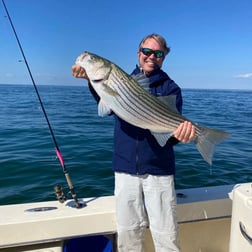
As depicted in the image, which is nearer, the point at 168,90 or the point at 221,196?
the point at 168,90

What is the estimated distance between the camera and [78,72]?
2.56 meters

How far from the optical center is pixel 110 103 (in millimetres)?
2463

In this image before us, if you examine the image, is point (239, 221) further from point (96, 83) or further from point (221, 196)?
point (96, 83)

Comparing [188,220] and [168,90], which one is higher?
[168,90]

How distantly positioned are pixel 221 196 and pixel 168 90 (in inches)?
51.1

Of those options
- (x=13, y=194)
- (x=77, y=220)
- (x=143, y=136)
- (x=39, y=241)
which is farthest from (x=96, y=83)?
(x=13, y=194)

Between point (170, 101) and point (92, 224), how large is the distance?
52.0 inches

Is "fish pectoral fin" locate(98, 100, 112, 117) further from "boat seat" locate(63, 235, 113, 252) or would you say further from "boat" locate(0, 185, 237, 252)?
"boat seat" locate(63, 235, 113, 252)

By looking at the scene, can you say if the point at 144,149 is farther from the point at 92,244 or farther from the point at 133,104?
the point at 92,244

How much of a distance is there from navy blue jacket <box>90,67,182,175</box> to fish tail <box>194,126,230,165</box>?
22 centimetres

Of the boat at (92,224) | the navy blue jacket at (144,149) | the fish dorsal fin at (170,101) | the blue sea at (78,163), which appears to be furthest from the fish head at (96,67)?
the blue sea at (78,163)

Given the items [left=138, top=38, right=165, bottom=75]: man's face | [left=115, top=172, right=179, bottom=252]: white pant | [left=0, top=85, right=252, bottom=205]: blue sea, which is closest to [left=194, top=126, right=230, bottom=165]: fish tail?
[left=115, top=172, right=179, bottom=252]: white pant

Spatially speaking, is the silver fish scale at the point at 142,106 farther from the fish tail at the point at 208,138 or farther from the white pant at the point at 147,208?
the white pant at the point at 147,208

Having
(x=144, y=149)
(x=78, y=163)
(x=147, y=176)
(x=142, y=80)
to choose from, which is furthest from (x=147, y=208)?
(x=78, y=163)
